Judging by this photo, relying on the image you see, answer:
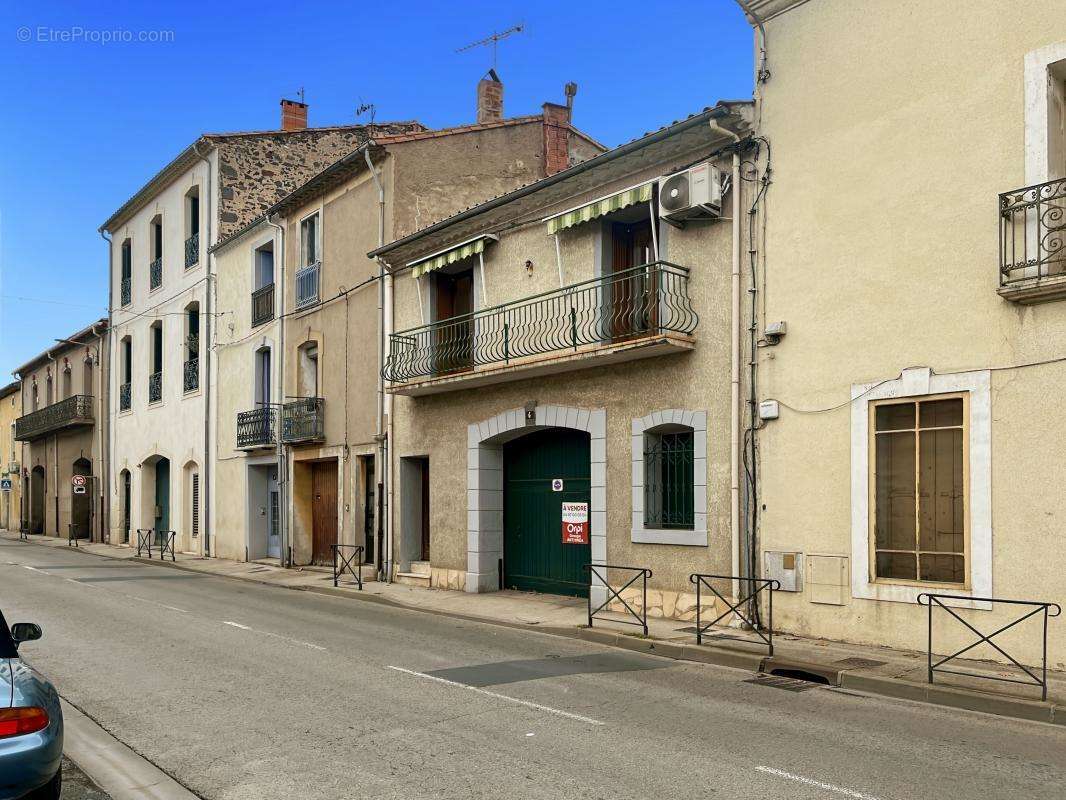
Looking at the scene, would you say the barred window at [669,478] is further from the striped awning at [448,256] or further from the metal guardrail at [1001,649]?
the striped awning at [448,256]

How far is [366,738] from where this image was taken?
21.8 ft

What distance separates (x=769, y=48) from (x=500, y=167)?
935cm

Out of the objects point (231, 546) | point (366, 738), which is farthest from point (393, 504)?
point (366, 738)

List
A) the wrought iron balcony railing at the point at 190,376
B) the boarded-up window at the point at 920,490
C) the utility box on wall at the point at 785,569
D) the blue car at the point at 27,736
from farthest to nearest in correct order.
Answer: the wrought iron balcony railing at the point at 190,376, the utility box on wall at the point at 785,569, the boarded-up window at the point at 920,490, the blue car at the point at 27,736

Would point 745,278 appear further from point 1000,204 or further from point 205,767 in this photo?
point 205,767

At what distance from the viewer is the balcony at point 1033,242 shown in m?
8.95

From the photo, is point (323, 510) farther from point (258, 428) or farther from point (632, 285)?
point (632, 285)

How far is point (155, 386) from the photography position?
1204 inches

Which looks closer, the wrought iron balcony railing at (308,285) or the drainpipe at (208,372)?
the wrought iron balcony railing at (308,285)

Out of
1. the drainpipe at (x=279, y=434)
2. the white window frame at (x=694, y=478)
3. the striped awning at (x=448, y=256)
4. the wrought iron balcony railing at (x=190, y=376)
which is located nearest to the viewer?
the white window frame at (x=694, y=478)

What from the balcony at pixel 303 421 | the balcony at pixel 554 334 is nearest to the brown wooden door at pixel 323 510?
the balcony at pixel 303 421

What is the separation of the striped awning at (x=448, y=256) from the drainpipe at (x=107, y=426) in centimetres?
2147

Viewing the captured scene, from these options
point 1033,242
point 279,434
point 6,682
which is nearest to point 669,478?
point 1033,242

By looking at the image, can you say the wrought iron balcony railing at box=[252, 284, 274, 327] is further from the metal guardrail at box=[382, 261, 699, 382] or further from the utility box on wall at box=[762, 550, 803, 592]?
the utility box on wall at box=[762, 550, 803, 592]
